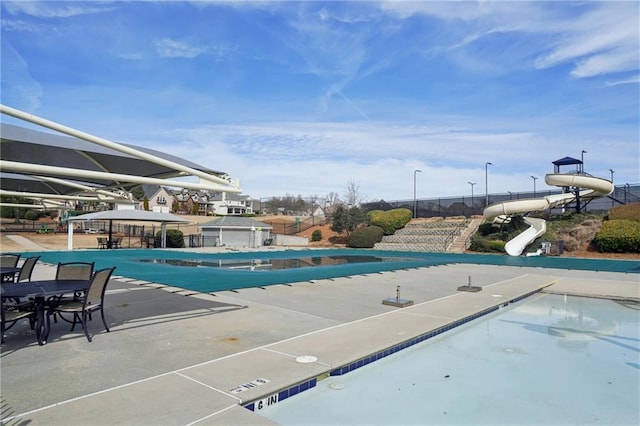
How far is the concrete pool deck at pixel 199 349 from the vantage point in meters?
3.15

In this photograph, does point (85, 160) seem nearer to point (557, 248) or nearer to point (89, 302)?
point (89, 302)

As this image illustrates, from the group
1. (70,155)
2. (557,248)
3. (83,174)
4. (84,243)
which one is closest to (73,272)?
(70,155)

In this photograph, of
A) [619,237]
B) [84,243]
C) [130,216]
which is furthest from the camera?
[84,243]

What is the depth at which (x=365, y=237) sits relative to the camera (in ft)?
106

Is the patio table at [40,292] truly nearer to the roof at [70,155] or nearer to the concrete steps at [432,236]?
the roof at [70,155]

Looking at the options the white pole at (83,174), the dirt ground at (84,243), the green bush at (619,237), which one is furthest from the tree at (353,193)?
the white pole at (83,174)

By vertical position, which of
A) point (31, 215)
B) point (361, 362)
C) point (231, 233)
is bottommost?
point (361, 362)

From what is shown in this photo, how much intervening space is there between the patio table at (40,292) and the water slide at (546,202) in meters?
24.0

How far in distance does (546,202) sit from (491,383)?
87.1 ft

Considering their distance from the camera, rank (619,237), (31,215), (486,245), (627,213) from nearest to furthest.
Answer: (619,237), (627,213), (486,245), (31,215)

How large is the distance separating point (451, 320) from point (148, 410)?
490cm

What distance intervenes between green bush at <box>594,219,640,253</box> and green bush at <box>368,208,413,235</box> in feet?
47.2

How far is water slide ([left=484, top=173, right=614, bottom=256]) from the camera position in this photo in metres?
25.5

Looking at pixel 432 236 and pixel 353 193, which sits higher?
pixel 353 193
